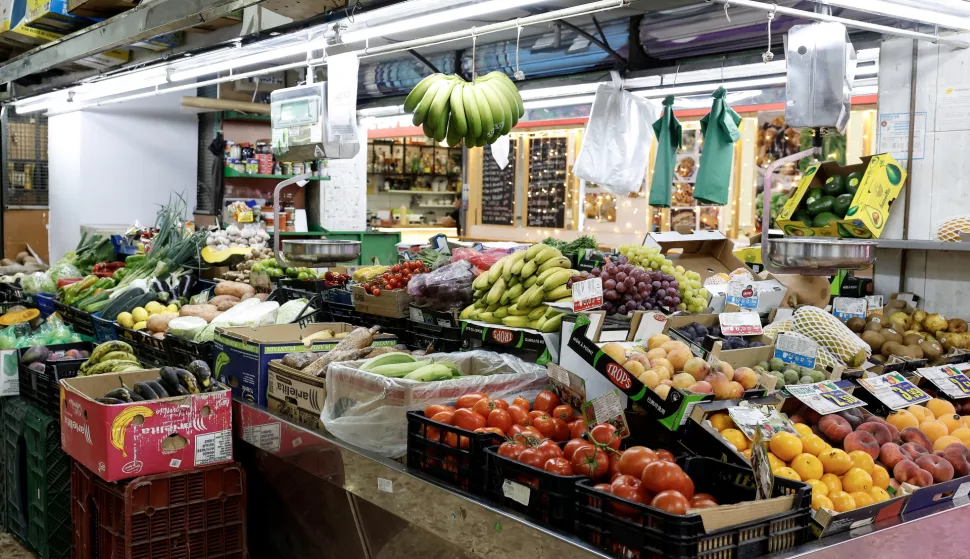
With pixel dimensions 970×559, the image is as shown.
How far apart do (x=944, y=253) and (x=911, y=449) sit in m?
1.98

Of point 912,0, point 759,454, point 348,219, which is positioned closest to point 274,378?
point 759,454

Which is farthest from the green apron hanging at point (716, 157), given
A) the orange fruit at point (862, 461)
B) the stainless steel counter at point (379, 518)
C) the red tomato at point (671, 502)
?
the red tomato at point (671, 502)

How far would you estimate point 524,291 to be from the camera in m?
3.63

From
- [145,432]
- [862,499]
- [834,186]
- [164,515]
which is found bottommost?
[164,515]

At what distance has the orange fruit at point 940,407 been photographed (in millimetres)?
2988

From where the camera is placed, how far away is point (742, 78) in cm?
564

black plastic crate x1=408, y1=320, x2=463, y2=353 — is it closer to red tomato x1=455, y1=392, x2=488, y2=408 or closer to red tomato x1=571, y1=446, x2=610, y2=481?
red tomato x1=455, y1=392, x2=488, y2=408

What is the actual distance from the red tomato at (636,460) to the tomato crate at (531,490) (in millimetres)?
126

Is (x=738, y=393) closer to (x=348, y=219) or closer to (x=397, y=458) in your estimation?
(x=397, y=458)

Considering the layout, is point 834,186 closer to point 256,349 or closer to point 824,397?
point 824,397

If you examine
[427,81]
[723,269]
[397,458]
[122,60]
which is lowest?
[397,458]

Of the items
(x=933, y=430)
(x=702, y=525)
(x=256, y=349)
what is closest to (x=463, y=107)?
(x=256, y=349)

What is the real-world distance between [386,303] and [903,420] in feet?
7.35

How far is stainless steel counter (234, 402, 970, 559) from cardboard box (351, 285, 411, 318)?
76 centimetres
